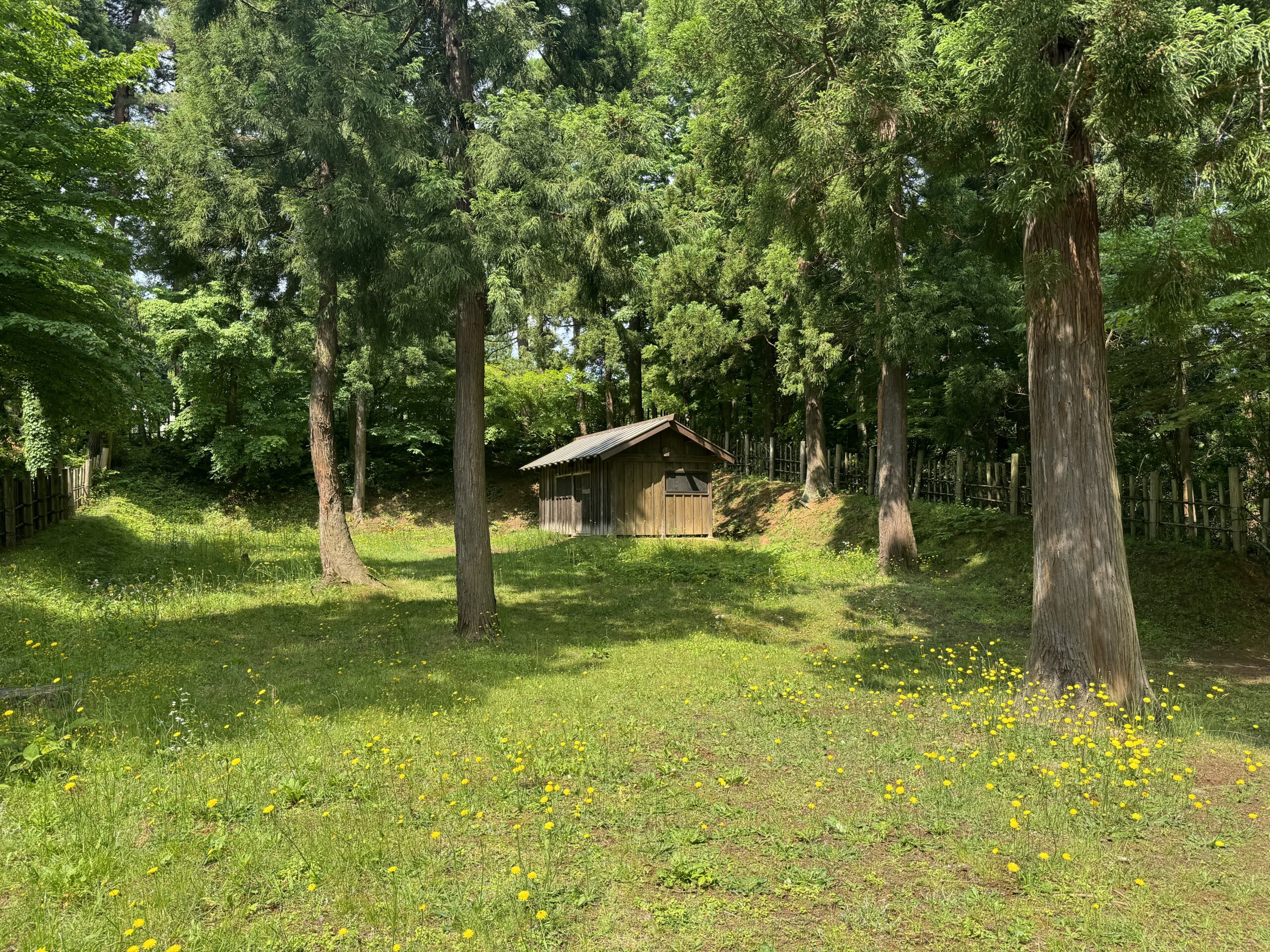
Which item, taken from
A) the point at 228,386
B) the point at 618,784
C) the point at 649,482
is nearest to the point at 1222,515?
the point at 618,784

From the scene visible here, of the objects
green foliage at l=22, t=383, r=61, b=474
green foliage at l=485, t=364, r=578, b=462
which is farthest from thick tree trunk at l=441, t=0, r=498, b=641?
green foliage at l=485, t=364, r=578, b=462

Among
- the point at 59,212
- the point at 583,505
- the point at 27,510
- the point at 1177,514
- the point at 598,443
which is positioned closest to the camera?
the point at 59,212

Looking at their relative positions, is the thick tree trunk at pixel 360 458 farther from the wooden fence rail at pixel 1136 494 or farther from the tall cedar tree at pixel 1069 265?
the tall cedar tree at pixel 1069 265

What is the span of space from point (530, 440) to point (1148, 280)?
3133 centimetres

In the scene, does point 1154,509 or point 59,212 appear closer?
point 59,212

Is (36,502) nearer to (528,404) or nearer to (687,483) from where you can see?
(687,483)

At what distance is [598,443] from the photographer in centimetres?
2552

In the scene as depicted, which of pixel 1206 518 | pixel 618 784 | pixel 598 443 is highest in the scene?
pixel 598 443

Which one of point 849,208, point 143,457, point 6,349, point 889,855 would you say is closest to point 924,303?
point 849,208

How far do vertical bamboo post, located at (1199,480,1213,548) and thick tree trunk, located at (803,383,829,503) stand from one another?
419 inches

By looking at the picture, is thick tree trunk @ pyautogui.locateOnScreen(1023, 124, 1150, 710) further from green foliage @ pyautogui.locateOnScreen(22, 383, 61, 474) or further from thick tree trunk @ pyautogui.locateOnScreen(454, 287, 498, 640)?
green foliage @ pyautogui.locateOnScreen(22, 383, 61, 474)

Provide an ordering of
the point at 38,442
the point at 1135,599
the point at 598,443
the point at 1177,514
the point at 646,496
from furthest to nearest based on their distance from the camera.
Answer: the point at 598,443, the point at 646,496, the point at 38,442, the point at 1177,514, the point at 1135,599

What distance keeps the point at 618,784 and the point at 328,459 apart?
37.9ft

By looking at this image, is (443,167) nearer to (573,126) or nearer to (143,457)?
(573,126)
